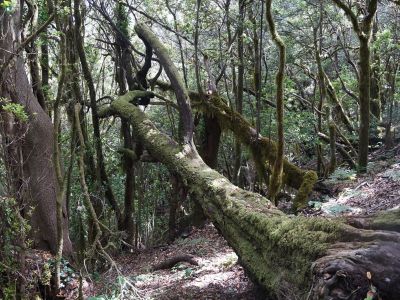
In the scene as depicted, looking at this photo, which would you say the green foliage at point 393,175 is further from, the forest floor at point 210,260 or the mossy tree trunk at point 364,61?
the mossy tree trunk at point 364,61

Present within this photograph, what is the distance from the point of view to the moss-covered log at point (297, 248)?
299 cm

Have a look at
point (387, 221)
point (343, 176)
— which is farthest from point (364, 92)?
point (387, 221)

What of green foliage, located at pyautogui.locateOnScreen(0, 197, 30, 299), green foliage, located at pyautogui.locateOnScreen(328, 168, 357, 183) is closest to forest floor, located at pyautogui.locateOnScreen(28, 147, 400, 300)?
green foliage, located at pyautogui.locateOnScreen(328, 168, 357, 183)

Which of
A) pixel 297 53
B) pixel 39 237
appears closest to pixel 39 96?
pixel 39 237

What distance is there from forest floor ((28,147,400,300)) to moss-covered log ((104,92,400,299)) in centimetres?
65

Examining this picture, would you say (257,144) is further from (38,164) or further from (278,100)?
(38,164)

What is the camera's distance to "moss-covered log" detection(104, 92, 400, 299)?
9.80ft

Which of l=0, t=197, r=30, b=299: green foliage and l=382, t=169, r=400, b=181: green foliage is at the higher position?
l=382, t=169, r=400, b=181: green foliage

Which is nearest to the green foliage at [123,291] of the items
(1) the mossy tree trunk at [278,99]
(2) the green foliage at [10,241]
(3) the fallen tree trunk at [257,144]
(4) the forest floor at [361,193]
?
(2) the green foliage at [10,241]

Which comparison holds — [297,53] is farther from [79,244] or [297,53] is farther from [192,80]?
[79,244]

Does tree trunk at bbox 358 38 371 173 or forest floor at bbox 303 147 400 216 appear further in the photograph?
tree trunk at bbox 358 38 371 173

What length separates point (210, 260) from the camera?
773 centimetres

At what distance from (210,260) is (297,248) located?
13.1 ft

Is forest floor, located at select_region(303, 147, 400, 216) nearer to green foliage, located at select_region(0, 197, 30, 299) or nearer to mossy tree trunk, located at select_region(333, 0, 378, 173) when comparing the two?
mossy tree trunk, located at select_region(333, 0, 378, 173)
